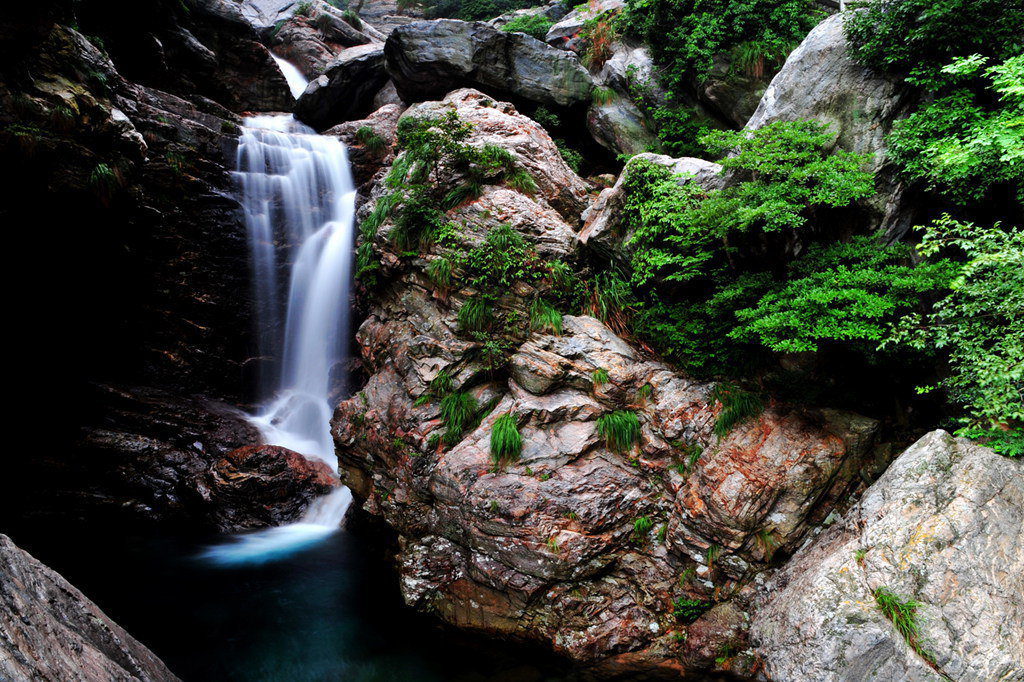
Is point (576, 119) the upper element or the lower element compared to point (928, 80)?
lower

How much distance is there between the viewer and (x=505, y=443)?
6.07m

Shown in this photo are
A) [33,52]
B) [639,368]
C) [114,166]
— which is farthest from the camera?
[114,166]

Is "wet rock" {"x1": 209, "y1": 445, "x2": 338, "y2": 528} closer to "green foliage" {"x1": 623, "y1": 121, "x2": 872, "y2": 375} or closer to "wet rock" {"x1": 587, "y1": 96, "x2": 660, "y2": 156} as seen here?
"green foliage" {"x1": 623, "y1": 121, "x2": 872, "y2": 375}

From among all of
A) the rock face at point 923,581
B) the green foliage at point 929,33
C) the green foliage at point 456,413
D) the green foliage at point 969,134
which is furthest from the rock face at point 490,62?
the rock face at point 923,581

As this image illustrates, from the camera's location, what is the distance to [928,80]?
5.21 m

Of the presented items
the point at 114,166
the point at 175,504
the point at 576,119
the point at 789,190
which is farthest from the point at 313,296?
the point at 789,190

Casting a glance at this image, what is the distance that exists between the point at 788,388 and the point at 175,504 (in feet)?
34.4

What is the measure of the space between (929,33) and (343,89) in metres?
15.2

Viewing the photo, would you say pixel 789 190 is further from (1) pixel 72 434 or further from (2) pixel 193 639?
(1) pixel 72 434

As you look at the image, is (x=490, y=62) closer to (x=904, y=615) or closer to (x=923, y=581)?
(x=923, y=581)

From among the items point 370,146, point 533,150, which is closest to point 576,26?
point 533,150

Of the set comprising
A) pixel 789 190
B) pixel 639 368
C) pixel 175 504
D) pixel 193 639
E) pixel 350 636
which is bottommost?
pixel 175 504

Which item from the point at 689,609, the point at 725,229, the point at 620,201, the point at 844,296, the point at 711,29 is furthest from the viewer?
the point at 711,29

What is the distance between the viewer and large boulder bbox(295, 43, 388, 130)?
15.3 meters
